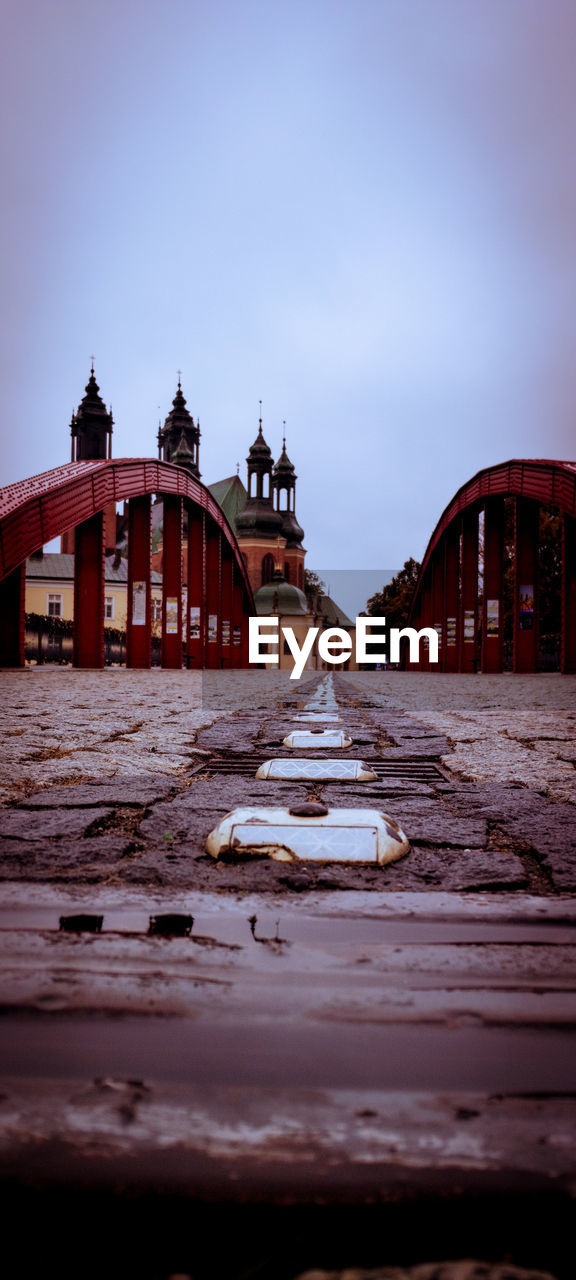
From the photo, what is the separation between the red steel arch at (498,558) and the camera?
17.1 meters

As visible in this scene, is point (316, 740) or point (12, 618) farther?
point (12, 618)

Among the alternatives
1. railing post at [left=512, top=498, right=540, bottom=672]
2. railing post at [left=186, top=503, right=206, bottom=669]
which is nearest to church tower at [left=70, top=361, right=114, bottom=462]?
railing post at [left=186, top=503, right=206, bottom=669]

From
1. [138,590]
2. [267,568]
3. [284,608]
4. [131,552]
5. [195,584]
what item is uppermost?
[267,568]

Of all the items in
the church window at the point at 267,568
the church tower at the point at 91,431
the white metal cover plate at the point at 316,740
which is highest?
the church tower at the point at 91,431

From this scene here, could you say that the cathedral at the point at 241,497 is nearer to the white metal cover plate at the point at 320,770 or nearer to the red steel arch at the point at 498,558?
the red steel arch at the point at 498,558

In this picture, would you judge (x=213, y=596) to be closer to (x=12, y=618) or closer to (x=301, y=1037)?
(x=12, y=618)

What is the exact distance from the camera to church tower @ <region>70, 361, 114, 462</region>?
6119 cm

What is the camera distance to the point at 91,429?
61469 mm

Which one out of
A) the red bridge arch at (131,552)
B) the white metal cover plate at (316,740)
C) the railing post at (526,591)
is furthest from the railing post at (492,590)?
the white metal cover plate at (316,740)

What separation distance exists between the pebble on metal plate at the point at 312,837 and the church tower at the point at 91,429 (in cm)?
6174

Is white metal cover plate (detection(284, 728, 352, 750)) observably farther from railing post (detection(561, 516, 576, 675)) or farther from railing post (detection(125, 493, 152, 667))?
railing post (detection(125, 493, 152, 667))

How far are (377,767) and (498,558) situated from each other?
18.0 m

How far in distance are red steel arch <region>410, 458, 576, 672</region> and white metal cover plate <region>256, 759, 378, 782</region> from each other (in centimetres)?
1352

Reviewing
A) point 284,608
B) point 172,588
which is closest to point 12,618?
point 172,588
